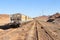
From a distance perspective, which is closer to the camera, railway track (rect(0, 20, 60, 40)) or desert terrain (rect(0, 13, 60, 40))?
railway track (rect(0, 20, 60, 40))

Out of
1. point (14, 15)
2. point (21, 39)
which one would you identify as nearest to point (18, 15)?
point (14, 15)

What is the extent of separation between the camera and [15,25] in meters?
36.0

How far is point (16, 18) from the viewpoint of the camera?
36.2 m

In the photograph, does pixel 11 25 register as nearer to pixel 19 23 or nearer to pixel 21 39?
pixel 19 23

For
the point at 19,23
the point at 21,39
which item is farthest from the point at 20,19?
the point at 21,39

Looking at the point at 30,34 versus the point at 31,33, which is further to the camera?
the point at 31,33

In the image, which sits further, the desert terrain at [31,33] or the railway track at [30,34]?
the desert terrain at [31,33]

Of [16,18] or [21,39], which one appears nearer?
[21,39]

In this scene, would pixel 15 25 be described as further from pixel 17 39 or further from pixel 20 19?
pixel 17 39

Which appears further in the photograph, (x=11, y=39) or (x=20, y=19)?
(x=20, y=19)

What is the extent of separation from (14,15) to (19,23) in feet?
6.64

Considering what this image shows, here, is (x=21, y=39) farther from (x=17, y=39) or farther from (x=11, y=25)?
(x=11, y=25)

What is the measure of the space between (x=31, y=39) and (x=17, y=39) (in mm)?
1324

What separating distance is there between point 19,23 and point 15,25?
911mm
